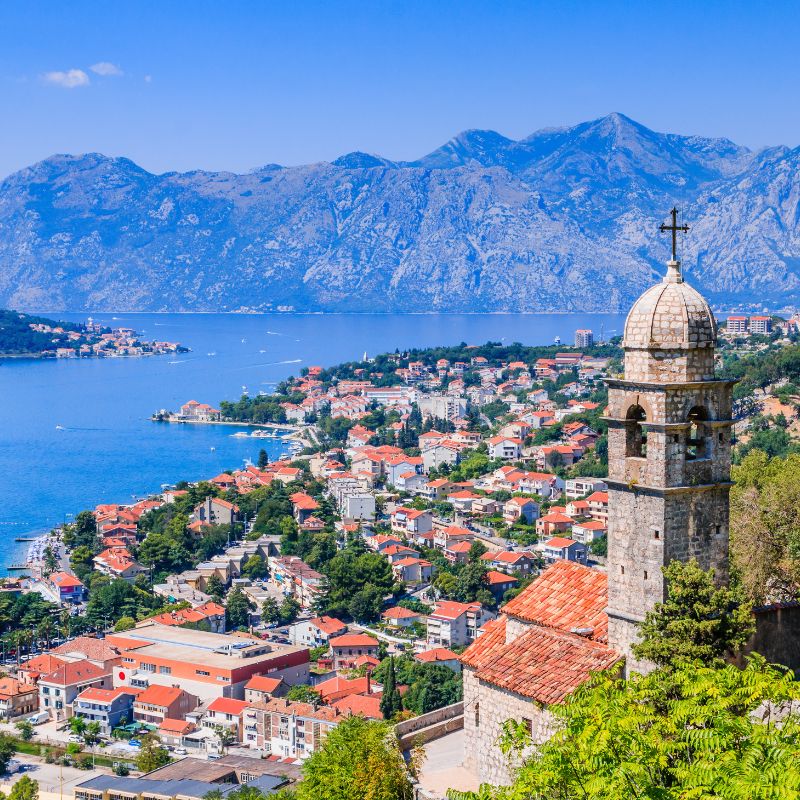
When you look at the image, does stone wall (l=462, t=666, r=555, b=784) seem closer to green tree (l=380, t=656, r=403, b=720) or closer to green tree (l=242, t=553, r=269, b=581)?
green tree (l=380, t=656, r=403, b=720)

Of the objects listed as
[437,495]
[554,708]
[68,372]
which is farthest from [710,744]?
[68,372]

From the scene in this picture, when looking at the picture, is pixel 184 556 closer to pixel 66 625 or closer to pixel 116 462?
pixel 66 625

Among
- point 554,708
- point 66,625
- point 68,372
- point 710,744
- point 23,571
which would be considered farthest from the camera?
point 68,372

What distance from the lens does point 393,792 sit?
9.50 meters

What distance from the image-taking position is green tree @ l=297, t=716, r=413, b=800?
9.53 m

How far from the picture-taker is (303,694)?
2800 centimetres

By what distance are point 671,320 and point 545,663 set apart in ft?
9.60

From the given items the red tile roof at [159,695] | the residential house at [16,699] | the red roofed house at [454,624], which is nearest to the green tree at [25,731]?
the residential house at [16,699]

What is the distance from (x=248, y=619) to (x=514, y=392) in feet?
167

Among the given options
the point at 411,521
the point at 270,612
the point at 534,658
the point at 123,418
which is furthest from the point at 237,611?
the point at 123,418

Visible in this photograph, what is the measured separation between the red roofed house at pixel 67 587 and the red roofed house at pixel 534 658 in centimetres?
3088

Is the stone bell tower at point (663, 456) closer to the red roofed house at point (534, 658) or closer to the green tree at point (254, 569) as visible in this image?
the red roofed house at point (534, 658)

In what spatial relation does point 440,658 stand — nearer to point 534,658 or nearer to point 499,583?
point 499,583

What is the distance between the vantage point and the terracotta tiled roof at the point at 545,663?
365 inches
